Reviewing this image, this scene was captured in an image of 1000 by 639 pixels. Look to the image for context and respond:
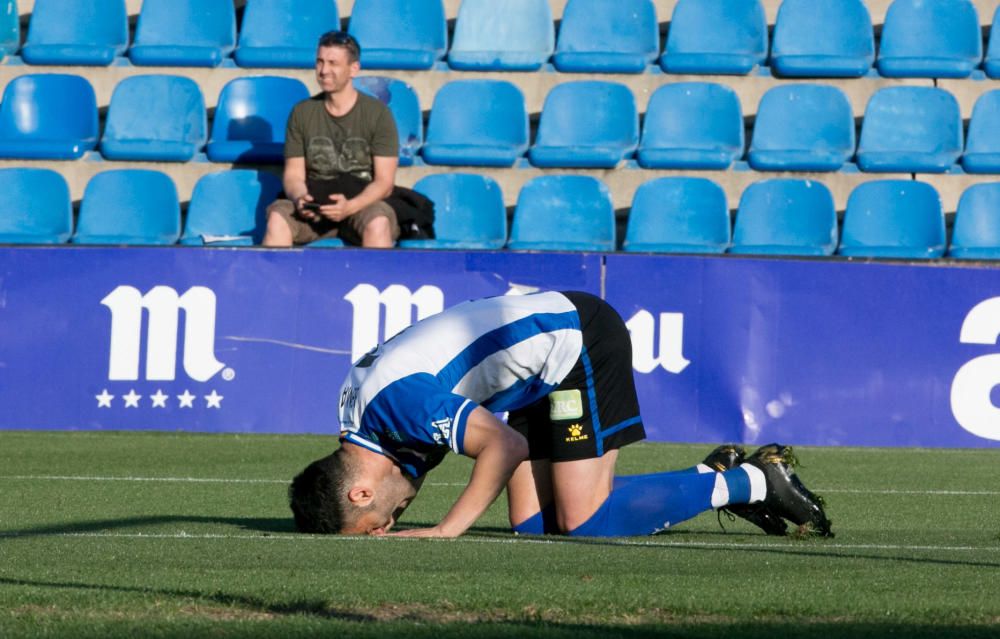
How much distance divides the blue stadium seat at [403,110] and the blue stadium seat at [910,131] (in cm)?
372

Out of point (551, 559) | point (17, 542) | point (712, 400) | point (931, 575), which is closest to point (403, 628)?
point (551, 559)

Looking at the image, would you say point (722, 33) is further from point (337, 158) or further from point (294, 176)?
point (294, 176)

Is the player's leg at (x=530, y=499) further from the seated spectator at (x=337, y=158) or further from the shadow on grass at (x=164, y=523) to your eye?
the seated spectator at (x=337, y=158)

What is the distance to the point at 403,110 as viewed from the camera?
12.8 metres

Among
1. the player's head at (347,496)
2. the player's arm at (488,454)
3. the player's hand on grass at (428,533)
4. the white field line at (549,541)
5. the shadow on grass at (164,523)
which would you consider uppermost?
the player's arm at (488,454)

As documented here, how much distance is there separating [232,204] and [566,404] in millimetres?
6543

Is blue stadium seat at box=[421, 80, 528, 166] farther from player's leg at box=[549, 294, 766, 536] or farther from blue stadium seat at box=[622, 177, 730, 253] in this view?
player's leg at box=[549, 294, 766, 536]

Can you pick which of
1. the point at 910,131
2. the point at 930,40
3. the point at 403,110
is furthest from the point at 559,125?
the point at 930,40

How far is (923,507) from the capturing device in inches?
298

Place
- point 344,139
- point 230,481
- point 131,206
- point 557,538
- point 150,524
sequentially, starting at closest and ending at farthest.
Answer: point 557,538 < point 150,524 < point 230,481 < point 344,139 < point 131,206

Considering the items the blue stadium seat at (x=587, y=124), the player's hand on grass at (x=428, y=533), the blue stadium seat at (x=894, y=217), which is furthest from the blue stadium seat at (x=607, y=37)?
the player's hand on grass at (x=428, y=533)

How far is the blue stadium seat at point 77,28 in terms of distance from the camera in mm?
13461

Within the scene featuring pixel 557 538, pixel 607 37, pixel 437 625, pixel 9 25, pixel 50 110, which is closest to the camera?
pixel 437 625

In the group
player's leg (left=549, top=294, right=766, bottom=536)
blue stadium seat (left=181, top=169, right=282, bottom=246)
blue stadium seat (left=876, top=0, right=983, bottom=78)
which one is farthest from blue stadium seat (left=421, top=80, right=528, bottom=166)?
player's leg (left=549, top=294, right=766, bottom=536)
